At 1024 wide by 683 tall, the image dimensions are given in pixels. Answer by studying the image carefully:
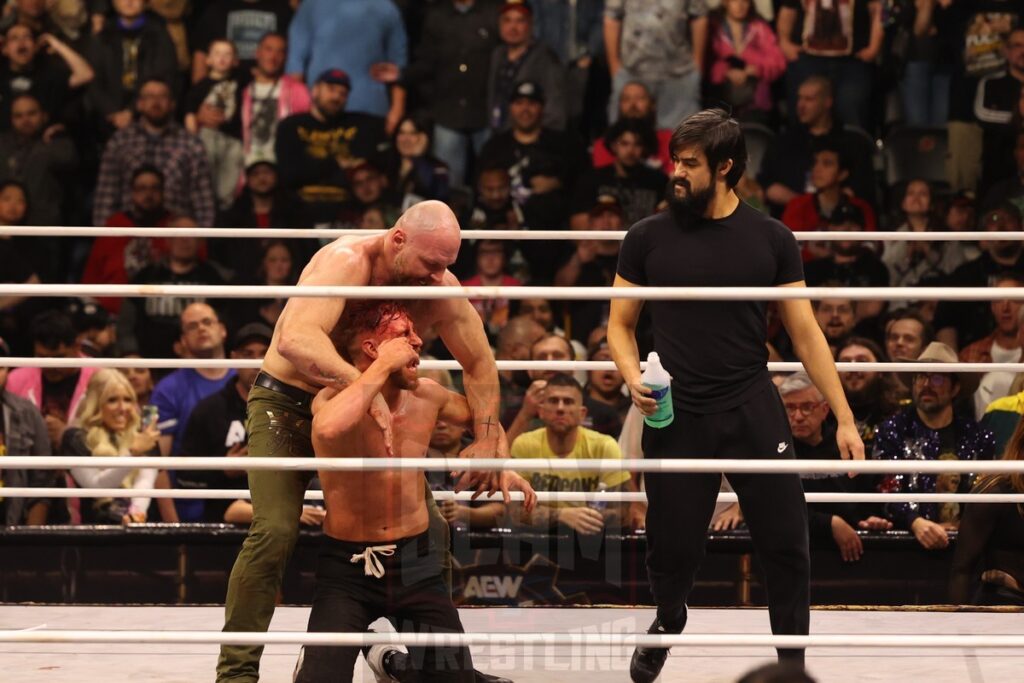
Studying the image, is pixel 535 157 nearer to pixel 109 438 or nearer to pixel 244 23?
pixel 244 23

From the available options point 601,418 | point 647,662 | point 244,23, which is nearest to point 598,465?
point 647,662

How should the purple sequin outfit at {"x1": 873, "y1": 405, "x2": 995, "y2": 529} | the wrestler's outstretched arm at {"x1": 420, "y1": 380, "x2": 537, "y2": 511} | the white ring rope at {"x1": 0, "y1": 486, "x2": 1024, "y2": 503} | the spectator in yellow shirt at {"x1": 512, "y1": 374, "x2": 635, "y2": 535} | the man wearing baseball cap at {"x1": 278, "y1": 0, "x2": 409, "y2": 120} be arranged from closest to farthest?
the wrestler's outstretched arm at {"x1": 420, "y1": 380, "x2": 537, "y2": 511} < the white ring rope at {"x1": 0, "y1": 486, "x2": 1024, "y2": 503} < the spectator in yellow shirt at {"x1": 512, "y1": 374, "x2": 635, "y2": 535} < the purple sequin outfit at {"x1": 873, "y1": 405, "x2": 995, "y2": 529} < the man wearing baseball cap at {"x1": 278, "y1": 0, "x2": 409, "y2": 120}

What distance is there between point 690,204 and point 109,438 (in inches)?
125

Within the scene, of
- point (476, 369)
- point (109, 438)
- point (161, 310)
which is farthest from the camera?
point (161, 310)

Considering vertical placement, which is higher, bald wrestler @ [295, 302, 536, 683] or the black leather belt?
the black leather belt

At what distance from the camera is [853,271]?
6801 mm

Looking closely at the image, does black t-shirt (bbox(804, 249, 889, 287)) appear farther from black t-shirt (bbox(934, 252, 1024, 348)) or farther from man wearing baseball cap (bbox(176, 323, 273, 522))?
man wearing baseball cap (bbox(176, 323, 273, 522))

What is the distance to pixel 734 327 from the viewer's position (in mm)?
3471

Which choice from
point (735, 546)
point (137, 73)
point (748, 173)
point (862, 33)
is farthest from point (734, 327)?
point (137, 73)

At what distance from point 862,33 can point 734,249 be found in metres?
4.40

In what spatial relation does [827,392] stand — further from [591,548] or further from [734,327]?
[591,548]

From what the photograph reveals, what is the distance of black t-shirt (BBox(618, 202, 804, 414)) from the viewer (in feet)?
11.3

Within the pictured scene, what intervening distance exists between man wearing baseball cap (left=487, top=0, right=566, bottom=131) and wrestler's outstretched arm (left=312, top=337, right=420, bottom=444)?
442cm

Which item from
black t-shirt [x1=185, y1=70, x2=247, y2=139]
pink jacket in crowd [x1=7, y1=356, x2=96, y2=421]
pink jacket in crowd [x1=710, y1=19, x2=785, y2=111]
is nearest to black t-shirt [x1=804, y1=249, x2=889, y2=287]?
pink jacket in crowd [x1=710, y1=19, x2=785, y2=111]
